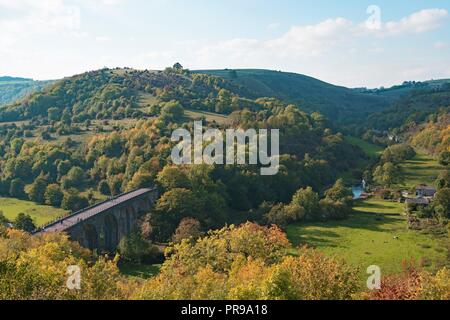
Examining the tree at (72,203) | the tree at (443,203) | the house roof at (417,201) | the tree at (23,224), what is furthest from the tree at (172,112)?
the tree at (443,203)

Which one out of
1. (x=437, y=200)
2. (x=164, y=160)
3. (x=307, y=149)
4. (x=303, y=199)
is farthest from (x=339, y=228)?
(x=307, y=149)

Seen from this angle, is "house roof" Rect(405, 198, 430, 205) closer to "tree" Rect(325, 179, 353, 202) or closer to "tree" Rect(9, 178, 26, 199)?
"tree" Rect(325, 179, 353, 202)

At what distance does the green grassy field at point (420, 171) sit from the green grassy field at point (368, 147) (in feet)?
42.7

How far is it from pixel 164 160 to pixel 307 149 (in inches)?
1798

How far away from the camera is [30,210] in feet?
283

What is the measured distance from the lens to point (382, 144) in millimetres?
164875

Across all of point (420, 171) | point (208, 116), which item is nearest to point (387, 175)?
point (420, 171)

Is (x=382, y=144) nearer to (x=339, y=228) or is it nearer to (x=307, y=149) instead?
(x=307, y=149)

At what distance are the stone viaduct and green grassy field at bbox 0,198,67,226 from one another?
52.9 ft

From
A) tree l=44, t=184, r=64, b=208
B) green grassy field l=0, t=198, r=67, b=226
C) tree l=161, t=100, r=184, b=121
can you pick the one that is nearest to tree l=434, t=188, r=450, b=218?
green grassy field l=0, t=198, r=67, b=226

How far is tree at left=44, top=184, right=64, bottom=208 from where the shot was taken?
295 ft

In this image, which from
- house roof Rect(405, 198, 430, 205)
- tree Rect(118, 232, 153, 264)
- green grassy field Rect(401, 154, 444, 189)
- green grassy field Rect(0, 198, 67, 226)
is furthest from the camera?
green grassy field Rect(401, 154, 444, 189)

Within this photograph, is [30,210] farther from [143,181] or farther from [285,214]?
[285,214]

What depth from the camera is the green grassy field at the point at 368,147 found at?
149875 mm
